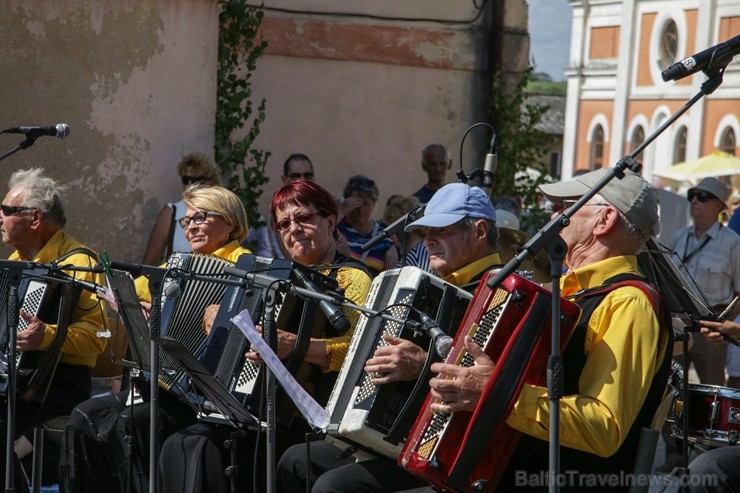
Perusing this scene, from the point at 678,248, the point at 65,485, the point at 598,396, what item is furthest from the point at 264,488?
the point at 678,248

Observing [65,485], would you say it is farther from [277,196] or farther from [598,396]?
[598,396]

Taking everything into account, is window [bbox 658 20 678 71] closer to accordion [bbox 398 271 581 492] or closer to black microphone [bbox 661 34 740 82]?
black microphone [bbox 661 34 740 82]

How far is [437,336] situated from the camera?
161 inches

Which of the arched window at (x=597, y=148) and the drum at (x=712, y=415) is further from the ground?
the drum at (x=712, y=415)

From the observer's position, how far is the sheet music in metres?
4.37

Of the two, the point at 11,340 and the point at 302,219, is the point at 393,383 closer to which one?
the point at 302,219

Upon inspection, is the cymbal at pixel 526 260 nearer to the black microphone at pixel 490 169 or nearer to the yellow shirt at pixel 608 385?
the black microphone at pixel 490 169

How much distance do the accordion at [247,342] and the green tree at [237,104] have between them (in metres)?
4.24

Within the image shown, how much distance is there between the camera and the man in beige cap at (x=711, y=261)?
873cm

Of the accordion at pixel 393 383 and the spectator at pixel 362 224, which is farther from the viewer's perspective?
the spectator at pixel 362 224

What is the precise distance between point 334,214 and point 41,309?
5.20 ft

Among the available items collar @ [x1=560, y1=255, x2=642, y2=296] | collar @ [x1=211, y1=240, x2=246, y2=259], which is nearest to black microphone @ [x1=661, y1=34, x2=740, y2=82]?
collar @ [x1=560, y1=255, x2=642, y2=296]

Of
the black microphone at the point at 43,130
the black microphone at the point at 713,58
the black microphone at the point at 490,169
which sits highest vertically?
the black microphone at the point at 713,58

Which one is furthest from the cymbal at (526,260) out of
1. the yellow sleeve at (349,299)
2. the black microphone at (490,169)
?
the yellow sleeve at (349,299)
